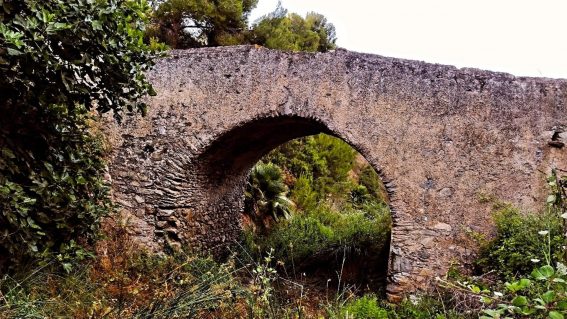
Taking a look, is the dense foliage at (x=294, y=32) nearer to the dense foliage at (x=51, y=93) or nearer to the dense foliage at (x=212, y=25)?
the dense foliage at (x=212, y=25)

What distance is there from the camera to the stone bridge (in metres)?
5.48

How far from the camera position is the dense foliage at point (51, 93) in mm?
3570

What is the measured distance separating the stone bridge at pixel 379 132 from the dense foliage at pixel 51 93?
6.29ft

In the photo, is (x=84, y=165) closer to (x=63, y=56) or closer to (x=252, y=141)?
(x=63, y=56)

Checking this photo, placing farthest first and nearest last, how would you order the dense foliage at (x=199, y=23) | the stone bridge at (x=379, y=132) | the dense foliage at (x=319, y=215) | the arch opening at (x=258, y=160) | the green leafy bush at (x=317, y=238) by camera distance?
the dense foliage at (x=199, y=23) → the green leafy bush at (x=317, y=238) → the dense foliage at (x=319, y=215) → the arch opening at (x=258, y=160) → the stone bridge at (x=379, y=132)

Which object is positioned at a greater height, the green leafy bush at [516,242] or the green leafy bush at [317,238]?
the green leafy bush at [516,242]

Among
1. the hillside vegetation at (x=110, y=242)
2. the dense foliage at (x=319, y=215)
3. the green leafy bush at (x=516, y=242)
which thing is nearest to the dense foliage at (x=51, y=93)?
the hillside vegetation at (x=110, y=242)

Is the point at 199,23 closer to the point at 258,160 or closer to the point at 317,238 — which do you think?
the point at 258,160

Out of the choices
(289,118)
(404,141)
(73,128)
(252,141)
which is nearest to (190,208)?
(252,141)

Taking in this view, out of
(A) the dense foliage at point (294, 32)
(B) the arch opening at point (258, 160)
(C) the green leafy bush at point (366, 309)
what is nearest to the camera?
(C) the green leafy bush at point (366, 309)

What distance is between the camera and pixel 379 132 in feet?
19.2

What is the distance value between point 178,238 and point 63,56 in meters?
3.57

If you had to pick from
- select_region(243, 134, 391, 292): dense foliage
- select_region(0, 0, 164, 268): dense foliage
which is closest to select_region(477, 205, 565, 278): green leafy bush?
select_region(243, 134, 391, 292): dense foliage

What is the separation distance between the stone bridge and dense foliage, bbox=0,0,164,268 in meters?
1.92
